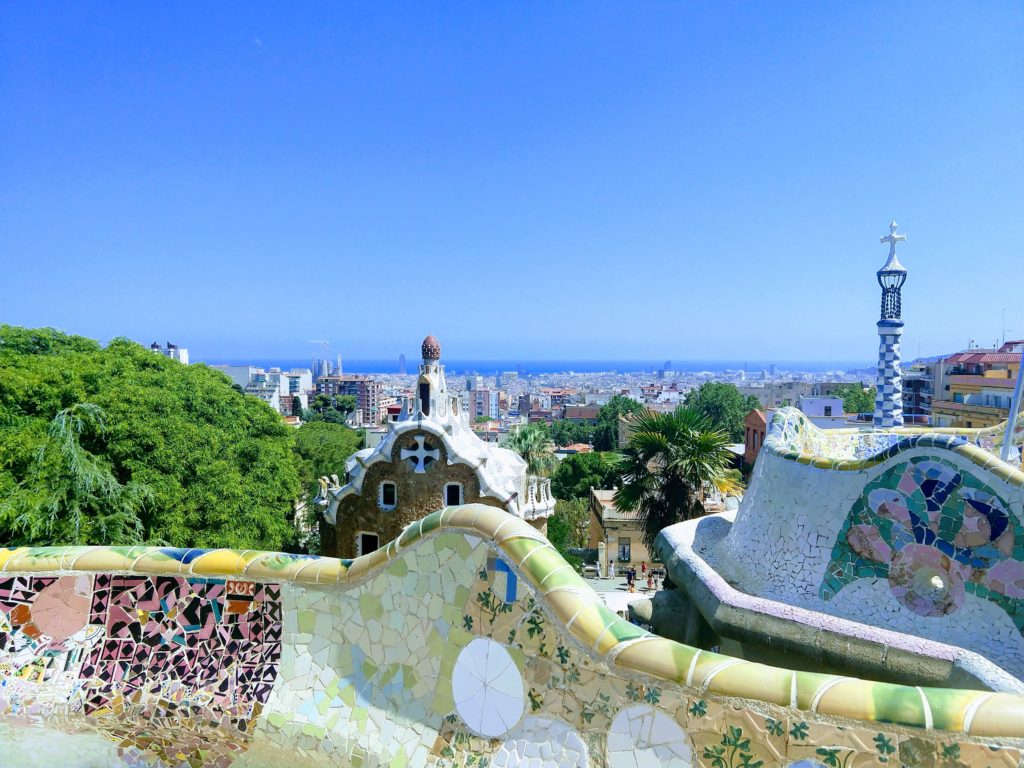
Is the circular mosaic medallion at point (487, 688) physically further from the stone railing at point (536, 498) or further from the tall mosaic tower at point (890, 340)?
the tall mosaic tower at point (890, 340)

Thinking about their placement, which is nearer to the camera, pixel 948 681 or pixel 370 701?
pixel 370 701

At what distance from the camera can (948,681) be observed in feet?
14.3

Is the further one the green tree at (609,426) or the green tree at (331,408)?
the green tree at (331,408)

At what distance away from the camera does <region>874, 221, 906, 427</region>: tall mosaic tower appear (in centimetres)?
1343

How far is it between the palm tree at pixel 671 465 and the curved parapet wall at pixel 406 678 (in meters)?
9.09

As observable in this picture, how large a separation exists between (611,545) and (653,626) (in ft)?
43.9

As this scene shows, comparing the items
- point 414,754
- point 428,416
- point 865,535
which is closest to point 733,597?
point 865,535

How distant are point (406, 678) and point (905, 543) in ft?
13.2

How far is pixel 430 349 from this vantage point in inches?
538

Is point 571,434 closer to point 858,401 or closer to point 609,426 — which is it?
point 609,426

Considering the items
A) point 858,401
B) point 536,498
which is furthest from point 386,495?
point 858,401

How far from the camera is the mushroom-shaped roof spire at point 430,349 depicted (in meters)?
13.6

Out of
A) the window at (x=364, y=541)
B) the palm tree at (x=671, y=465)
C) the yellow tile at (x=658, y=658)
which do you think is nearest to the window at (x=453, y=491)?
the window at (x=364, y=541)

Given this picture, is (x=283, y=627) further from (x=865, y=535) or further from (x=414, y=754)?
(x=865, y=535)
